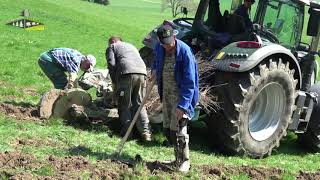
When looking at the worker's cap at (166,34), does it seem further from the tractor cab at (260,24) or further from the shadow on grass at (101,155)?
the tractor cab at (260,24)

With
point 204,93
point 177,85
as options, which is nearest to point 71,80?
point 204,93

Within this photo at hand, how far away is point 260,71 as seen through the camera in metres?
7.90

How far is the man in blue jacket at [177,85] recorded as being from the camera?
6406 millimetres

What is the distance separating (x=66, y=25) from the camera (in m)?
28.8

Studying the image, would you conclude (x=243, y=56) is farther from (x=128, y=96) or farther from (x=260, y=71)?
(x=128, y=96)

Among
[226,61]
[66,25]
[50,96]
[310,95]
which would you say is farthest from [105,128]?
[66,25]

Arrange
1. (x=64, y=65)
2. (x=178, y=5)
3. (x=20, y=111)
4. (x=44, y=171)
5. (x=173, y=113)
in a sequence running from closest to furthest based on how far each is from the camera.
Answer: (x=44, y=171) → (x=173, y=113) → (x=20, y=111) → (x=64, y=65) → (x=178, y=5)

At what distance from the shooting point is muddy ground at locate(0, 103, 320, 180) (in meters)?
5.96

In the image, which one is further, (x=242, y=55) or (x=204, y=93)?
(x=204, y=93)

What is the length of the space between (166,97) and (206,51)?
7.46 feet

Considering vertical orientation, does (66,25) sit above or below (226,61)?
below

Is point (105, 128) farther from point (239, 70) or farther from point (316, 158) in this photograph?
point (316, 158)

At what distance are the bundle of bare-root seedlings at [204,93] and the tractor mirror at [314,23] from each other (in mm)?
1654

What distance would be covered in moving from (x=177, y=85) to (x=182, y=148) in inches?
31.5
